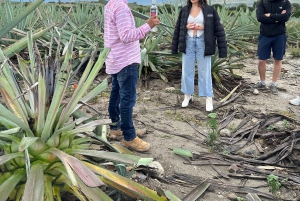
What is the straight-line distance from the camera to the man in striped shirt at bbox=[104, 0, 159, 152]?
274 centimetres

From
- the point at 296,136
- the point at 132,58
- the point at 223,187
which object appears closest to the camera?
the point at 223,187

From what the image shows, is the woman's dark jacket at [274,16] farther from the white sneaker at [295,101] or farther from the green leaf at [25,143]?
the green leaf at [25,143]

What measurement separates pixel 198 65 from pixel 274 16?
1389mm

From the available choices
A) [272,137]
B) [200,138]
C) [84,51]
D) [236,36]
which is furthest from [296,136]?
[236,36]

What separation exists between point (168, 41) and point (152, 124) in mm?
2478

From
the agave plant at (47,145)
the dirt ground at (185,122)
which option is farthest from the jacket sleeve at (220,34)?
the agave plant at (47,145)

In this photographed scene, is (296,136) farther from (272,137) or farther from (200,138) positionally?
(200,138)

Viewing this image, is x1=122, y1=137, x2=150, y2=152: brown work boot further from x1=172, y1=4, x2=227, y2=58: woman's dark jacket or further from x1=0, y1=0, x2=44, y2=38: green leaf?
x1=172, y1=4, x2=227, y2=58: woman's dark jacket

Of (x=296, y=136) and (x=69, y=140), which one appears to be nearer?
(x=69, y=140)

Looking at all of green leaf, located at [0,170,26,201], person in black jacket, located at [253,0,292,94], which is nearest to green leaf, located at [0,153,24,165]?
green leaf, located at [0,170,26,201]

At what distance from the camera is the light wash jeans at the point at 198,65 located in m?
4.19

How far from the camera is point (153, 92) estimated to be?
4.87 metres

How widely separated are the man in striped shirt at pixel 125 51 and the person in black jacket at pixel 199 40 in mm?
1294

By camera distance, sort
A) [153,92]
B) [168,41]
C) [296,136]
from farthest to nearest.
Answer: [168,41]
[153,92]
[296,136]
